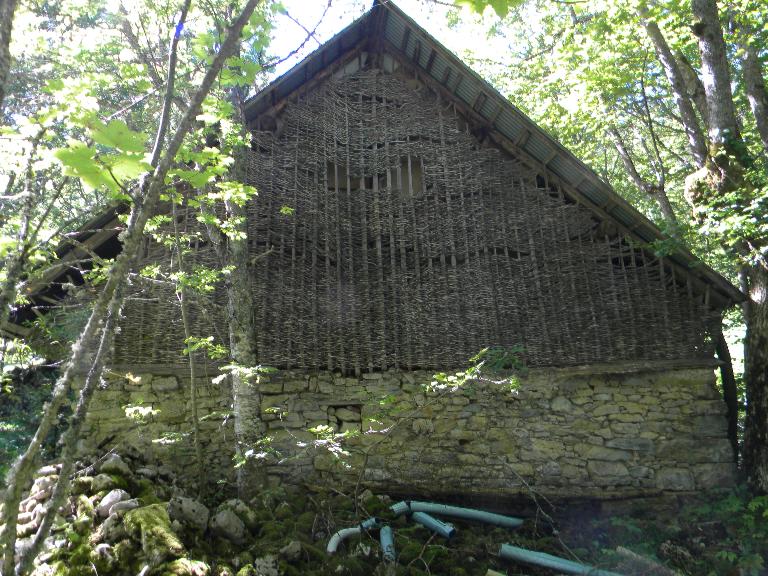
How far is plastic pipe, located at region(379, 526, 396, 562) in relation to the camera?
4840 millimetres

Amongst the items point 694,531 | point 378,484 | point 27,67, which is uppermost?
point 27,67

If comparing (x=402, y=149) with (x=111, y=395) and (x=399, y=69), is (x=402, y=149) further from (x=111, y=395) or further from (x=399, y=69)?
(x=111, y=395)

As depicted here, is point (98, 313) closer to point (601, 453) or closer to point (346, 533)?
point (346, 533)

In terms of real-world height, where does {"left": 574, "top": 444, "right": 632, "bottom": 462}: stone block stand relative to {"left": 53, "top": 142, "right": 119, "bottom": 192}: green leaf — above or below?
below

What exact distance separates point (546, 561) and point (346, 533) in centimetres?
191

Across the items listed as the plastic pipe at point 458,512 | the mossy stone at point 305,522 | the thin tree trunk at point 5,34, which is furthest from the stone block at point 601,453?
the thin tree trunk at point 5,34

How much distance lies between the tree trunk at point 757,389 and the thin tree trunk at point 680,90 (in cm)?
180

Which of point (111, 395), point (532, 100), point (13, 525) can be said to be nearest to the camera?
point (13, 525)

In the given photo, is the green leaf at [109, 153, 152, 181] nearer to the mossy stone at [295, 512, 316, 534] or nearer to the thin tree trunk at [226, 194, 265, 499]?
the thin tree trunk at [226, 194, 265, 499]

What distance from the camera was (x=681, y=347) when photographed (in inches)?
272

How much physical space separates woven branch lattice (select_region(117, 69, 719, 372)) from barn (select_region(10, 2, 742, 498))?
0.08ft

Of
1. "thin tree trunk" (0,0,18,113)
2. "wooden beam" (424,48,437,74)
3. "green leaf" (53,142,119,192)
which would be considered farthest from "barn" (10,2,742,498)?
"green leaf" (53,142,119,192)

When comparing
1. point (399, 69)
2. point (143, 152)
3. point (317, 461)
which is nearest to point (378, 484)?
point (317, 461)

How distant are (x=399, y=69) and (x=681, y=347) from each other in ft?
17.6
